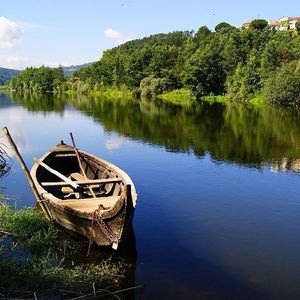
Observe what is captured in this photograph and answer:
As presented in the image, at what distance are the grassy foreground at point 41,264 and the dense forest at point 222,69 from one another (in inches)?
2538

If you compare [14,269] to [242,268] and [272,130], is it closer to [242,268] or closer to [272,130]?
[242,268]

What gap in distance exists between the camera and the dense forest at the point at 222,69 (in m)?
78.8

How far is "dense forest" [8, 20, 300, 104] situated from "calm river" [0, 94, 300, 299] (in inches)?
1325

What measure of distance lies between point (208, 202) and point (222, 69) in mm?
80397

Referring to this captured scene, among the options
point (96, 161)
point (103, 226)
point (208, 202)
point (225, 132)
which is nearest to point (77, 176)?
point (96, 161)

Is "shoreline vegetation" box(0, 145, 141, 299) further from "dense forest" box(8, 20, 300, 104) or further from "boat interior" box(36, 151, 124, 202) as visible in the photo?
"dense forest" box(8, 20, 300, 104)

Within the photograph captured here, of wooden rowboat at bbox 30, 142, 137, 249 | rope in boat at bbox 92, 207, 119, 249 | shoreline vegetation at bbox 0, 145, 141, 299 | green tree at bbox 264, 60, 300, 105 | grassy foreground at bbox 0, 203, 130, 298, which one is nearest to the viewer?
shoreline vegetation at bbox 0, 145, 141, 299

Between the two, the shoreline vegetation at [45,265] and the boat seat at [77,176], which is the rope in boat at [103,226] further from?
the boat seat at [77,176]

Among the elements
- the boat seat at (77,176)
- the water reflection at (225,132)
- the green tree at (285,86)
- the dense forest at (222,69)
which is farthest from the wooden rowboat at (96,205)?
the dense forest at (222,69)

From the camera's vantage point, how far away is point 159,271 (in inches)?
564

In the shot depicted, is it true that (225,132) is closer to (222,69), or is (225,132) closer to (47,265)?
(47,265)

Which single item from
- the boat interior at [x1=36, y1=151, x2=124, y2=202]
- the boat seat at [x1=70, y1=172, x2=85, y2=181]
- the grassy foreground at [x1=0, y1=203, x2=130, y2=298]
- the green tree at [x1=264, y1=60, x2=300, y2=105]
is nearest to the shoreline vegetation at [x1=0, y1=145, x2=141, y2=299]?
the grassy foreground at [x1=0, y1=203, x2=130, y2=298]

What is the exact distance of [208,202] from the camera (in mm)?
21703

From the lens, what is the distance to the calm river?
13828 mm
